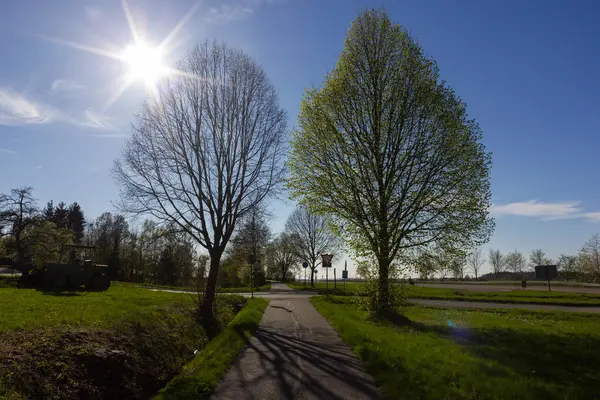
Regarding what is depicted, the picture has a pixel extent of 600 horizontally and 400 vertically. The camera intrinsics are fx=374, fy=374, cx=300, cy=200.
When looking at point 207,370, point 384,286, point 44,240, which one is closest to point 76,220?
point 44,240

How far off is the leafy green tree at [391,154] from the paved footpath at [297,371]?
20.6 ft

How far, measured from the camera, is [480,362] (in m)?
7.93

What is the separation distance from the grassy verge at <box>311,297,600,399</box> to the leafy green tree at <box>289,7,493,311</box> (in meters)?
4.51

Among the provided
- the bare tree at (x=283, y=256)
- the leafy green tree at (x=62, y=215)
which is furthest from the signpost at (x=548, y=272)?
the leafy green tree at (x=62, y=215)

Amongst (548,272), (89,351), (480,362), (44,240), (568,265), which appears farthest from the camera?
(568,265)

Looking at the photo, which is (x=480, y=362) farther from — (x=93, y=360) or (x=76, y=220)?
(x=76, y=220)

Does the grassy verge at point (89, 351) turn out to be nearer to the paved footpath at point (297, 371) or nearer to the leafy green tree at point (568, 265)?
the paved footpath at point (297, 371)

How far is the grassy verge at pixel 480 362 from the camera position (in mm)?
6082

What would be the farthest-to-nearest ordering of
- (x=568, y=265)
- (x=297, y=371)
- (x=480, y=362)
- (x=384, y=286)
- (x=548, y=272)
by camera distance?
(x=568, y=265) → (x=548, y=272) → (x=384, y=286) → (x=480, y=362) → (x=297, y=371)

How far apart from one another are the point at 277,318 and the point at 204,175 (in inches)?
284

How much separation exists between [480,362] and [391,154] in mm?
10175

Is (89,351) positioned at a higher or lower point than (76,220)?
lower

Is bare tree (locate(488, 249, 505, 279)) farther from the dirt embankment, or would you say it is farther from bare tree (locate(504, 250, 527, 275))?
the dirt embankment

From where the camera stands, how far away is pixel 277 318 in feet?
55.2
